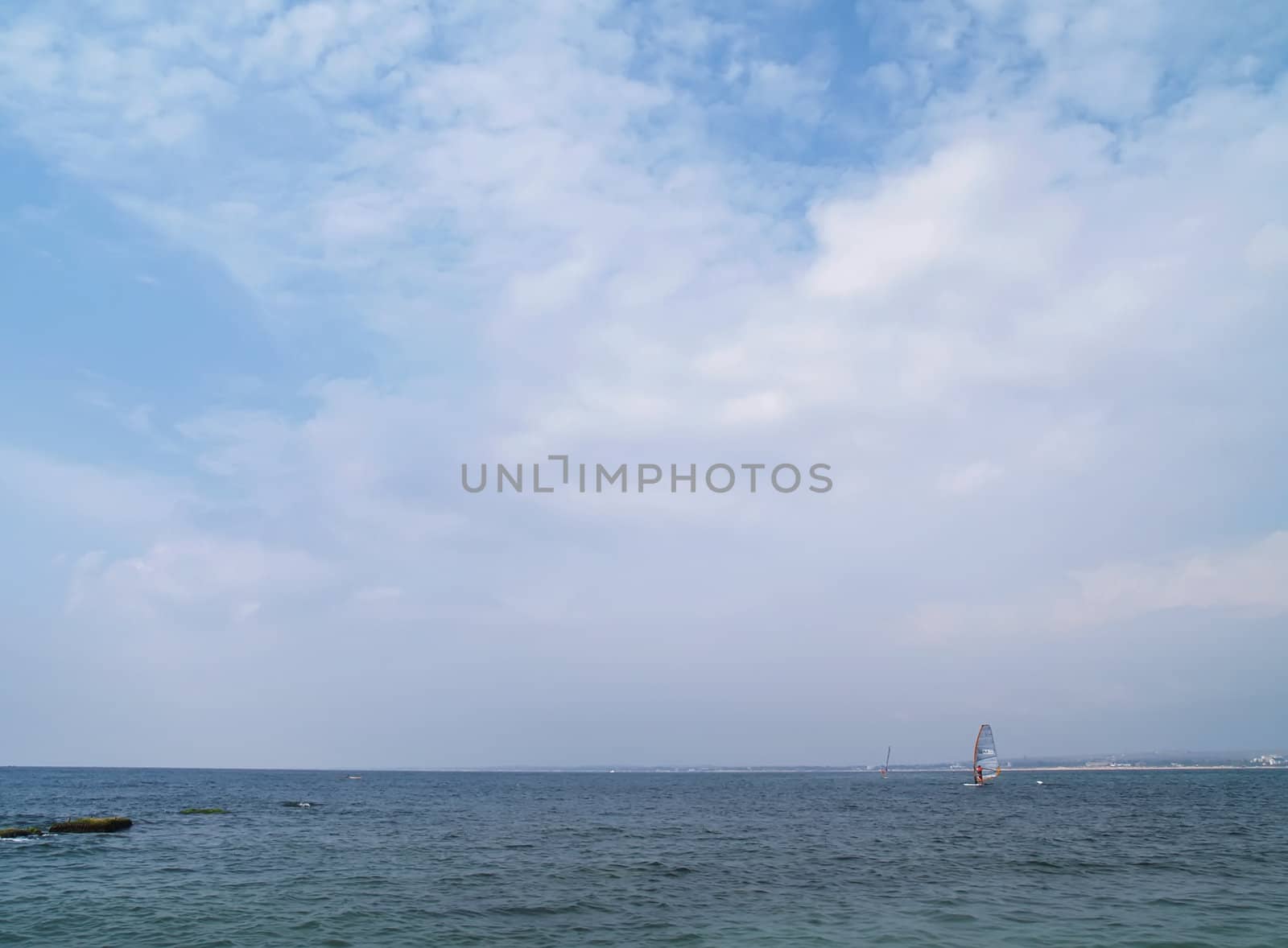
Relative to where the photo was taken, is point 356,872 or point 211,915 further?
point 356,872

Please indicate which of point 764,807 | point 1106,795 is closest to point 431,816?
point 764,807

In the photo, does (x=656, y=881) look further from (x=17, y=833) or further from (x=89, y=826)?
(x=89, y=826)

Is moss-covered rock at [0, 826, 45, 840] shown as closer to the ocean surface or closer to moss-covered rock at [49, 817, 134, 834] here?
moss-covered rock at [49, 817, 134, 834]

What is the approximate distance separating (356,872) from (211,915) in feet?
27.5

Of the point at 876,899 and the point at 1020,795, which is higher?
the point at 876,899

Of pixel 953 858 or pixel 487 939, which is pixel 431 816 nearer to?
pixel 953 858

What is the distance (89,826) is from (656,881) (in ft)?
120

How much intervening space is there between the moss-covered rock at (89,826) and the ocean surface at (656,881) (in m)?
2.53

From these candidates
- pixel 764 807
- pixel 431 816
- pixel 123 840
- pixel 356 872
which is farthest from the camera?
pixel 764 807

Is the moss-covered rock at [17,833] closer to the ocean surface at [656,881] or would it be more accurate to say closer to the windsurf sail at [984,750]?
the ocean surface at [656,881]

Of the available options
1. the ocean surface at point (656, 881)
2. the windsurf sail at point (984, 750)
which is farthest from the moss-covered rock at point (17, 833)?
the windsurf sail at point (984, 750)

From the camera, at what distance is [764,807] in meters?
73.0

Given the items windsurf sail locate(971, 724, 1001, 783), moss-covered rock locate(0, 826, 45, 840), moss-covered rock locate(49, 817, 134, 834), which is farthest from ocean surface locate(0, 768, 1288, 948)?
windsurf sail locate(971, 724, 1001, 783)

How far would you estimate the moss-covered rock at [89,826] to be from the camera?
45.6 metres
